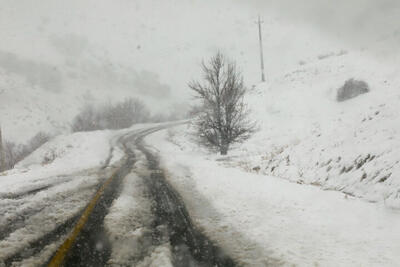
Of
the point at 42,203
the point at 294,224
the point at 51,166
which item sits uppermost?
the point at 51,166

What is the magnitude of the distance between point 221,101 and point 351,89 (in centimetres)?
1383

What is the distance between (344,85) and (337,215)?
2257 centimetres

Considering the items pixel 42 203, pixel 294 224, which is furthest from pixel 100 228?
pixel 294 224

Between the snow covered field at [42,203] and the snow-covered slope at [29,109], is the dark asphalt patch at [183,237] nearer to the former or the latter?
the snow covered field at [42,203]

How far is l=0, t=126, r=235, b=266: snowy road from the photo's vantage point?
366cm

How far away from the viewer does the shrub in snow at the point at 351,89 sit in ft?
77.8

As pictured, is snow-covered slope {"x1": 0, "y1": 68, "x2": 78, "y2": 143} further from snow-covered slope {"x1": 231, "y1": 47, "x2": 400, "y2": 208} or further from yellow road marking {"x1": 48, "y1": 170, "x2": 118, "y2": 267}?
yellow road marking {"x1": 48, "y1": 170, "x2": 118, "y2": 267}

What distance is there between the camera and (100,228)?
15.6 ft

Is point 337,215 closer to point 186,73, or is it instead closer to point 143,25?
point 186,73

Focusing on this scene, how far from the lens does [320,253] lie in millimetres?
3736

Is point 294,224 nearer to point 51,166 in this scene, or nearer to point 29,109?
point 51,166

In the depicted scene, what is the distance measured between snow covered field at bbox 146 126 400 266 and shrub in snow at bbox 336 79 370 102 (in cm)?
1951

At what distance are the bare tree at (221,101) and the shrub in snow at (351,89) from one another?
489 inches

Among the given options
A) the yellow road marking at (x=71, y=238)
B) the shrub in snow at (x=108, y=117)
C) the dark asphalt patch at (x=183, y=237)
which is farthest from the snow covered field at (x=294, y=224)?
the shrub in snow at (x=108, y=117)
